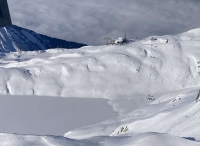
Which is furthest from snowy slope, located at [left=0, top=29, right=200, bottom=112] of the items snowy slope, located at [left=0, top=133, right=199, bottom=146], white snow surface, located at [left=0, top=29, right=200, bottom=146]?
snowy slope, located at [left=0, top=133, right=199, bottom=146]

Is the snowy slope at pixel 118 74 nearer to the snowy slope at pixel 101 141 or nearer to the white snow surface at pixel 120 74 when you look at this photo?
the white snow surface at pixel 120 74

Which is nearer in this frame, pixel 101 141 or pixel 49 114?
pixel 101 141

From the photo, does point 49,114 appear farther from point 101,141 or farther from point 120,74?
point 101,141

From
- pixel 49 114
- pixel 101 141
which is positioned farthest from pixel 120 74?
pixel 101 141

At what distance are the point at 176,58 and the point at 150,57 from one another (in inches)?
132

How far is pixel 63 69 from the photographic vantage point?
4731 cm

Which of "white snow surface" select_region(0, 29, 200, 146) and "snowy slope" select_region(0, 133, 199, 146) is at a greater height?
"white snow surface" select_region(0, 29, 200, 146)

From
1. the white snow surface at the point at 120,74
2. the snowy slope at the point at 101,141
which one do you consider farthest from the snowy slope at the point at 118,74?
the snowy slope at the point at 101,141

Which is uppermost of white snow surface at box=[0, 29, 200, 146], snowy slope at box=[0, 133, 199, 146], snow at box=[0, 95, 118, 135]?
white snow surface at box=[0, 29, 200, 146]

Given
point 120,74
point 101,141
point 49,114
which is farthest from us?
point 120,74

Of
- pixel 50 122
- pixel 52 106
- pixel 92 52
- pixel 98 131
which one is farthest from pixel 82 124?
pixel 92 52

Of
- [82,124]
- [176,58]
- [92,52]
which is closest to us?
[82,124]

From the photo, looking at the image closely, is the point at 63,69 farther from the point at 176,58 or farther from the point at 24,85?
the point at 176,58

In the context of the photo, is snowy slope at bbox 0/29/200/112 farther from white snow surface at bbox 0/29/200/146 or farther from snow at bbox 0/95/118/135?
snow at bbox 0/95/118/135
